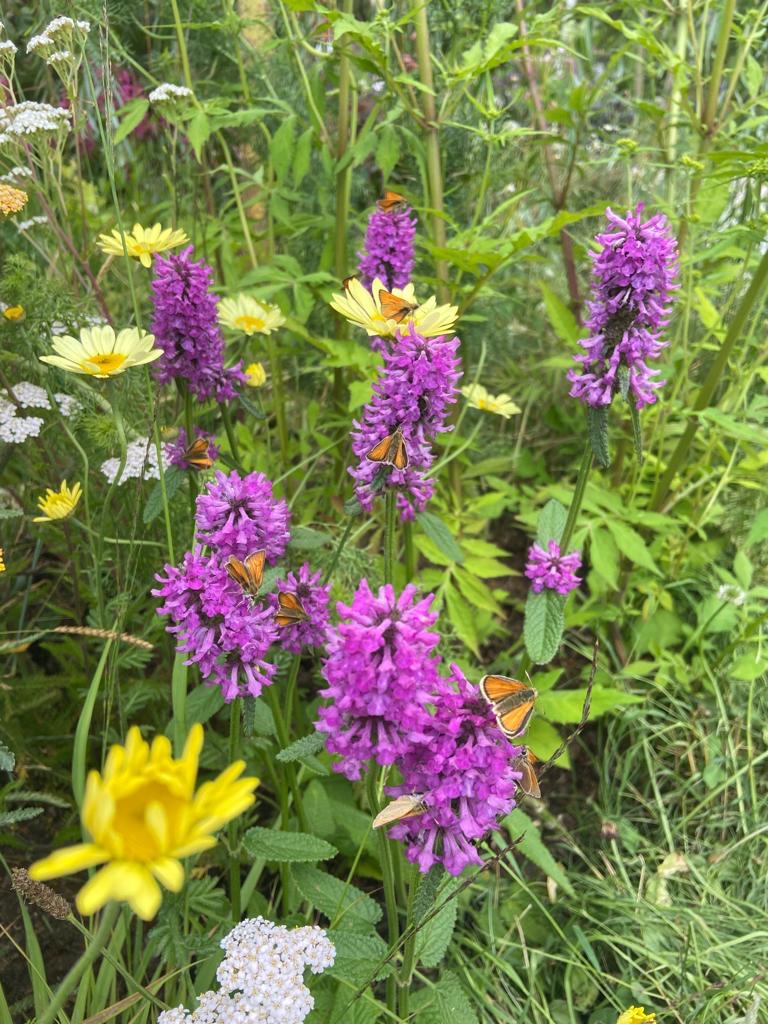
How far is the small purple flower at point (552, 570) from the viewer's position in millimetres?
1417

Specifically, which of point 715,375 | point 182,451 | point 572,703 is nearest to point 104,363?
point 182,451

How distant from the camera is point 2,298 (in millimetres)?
1703

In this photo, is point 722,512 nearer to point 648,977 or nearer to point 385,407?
point 648,977

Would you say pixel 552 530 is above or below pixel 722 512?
above

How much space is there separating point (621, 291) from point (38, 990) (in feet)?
4.30

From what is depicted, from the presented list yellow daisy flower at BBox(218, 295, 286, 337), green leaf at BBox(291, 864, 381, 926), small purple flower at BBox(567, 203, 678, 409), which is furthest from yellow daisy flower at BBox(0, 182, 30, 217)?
green leaf at BBox(291, 864, 381, 926)

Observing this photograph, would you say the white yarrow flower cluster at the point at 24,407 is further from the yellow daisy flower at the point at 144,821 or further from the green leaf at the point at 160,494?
the yellow daisy flower at the point at 144,821

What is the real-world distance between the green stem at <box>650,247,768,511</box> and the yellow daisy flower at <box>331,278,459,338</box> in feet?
2.91

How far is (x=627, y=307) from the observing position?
1.29 metres

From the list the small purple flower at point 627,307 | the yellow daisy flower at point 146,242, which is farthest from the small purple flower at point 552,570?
the yellow daisy flower at point 146,242

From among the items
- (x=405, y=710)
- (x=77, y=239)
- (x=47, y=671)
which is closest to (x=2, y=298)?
(x=77, y=239)

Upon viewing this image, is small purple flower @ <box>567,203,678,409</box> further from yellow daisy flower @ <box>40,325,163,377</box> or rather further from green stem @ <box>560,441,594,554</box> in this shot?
yellow daisy flower @ <box>40,325,163,377</box>

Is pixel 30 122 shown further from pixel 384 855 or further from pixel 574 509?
pixel 384 855

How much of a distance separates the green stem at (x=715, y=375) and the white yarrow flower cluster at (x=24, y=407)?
1.35 meters
